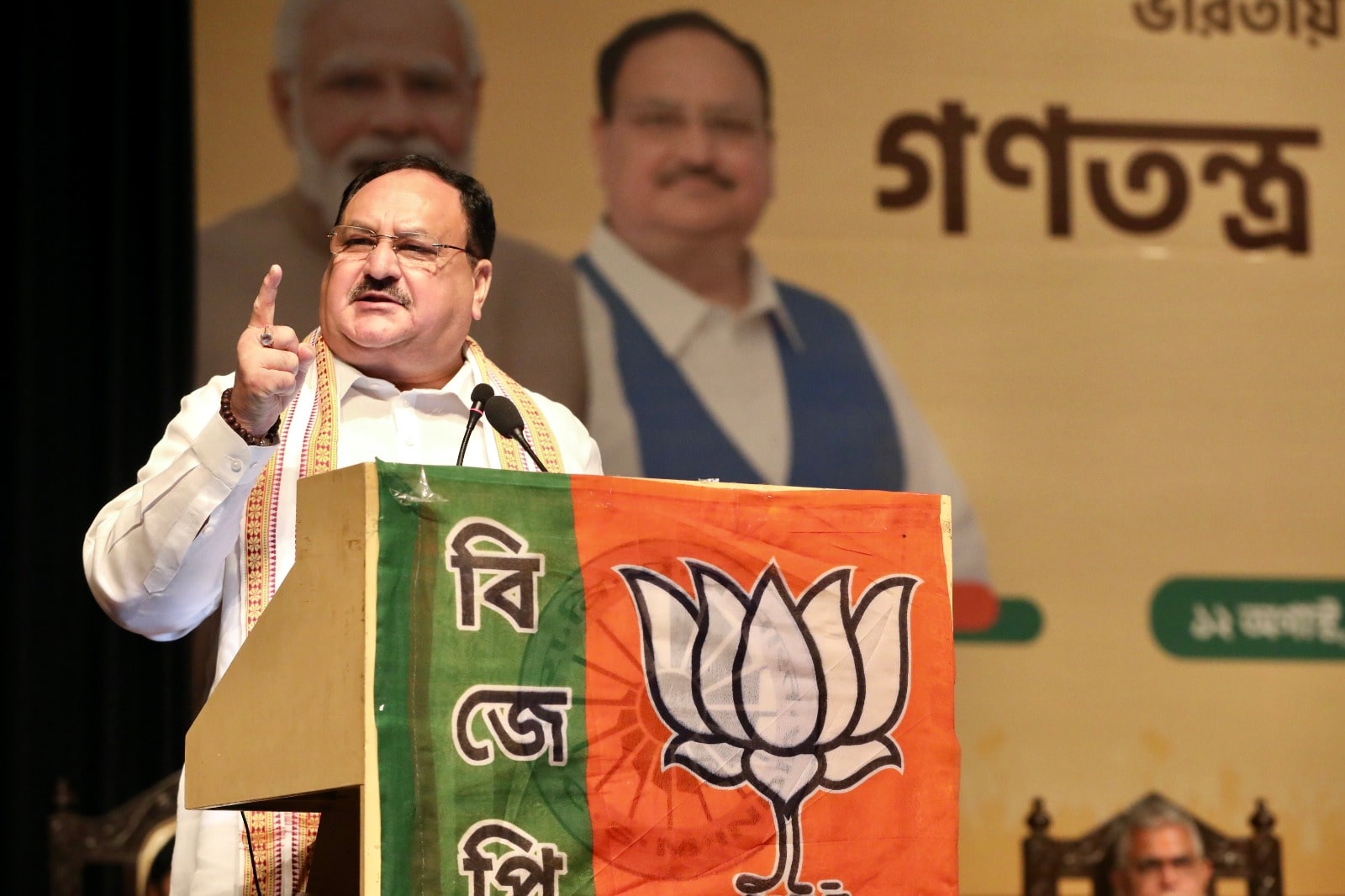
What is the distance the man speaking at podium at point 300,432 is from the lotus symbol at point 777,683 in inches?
13.4

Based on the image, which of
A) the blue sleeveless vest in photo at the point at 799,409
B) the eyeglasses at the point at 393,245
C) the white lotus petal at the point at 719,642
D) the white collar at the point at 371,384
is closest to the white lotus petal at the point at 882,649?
the white lotus petal at the point at 719,642

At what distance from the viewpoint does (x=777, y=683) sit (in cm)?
183

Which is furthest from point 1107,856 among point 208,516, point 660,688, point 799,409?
point 208,516

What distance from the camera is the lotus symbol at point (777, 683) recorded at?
178 centimetres

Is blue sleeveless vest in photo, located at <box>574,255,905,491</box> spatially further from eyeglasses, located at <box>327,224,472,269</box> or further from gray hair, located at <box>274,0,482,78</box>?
eyeglasses, located at <box>327,224,472,269</box>

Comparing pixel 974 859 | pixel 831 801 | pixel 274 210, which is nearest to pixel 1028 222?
pixel 974 859

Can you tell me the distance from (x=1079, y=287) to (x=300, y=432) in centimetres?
346

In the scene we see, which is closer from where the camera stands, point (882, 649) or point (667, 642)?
point (667, 642)

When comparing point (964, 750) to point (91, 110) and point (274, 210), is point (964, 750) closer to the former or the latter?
point (274, 210)

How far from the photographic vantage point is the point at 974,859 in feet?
16.2

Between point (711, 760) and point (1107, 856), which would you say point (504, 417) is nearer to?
point (711, 760)

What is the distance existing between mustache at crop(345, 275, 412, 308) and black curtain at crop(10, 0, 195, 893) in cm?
257

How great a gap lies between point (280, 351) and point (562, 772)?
56 centimetres

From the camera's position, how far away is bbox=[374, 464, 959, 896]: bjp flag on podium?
65.4 inches
